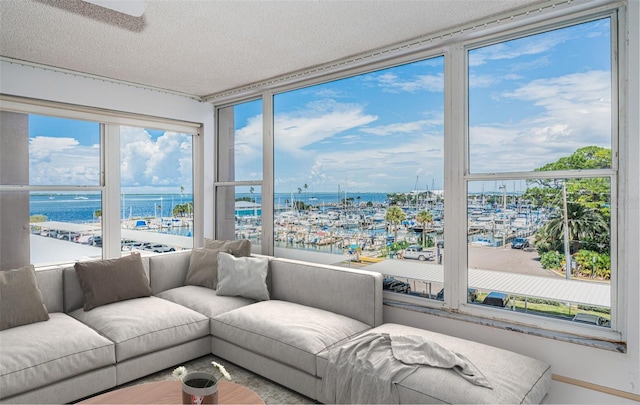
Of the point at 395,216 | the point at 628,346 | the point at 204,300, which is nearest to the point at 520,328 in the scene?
the point at 628,346

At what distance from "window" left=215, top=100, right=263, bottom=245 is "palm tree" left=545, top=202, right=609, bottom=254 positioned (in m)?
2.84

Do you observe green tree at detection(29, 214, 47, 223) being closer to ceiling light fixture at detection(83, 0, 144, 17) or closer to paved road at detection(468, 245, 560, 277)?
ceiling light fixture at detection(83, 0, 144, 17)

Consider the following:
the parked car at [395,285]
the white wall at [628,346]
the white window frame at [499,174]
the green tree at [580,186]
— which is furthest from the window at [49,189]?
the white wall at [628,346]

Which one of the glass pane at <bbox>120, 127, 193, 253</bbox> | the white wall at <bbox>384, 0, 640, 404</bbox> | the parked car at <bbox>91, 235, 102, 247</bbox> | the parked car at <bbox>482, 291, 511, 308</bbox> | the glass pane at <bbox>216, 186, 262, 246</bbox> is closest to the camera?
the white wall at <bbox>384, 0, 640, 404</bbox>

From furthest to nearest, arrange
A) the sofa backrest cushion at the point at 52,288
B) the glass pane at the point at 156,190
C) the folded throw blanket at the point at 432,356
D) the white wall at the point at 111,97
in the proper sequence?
1. the glass pane at the point at 156,190
2. the white wall at the point at 111,97
3. the sofa backrest cushion at the point at 52,288
4. the folded throw blanket at the point at 432,356

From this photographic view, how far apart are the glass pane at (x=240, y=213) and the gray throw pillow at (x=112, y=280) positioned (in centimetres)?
128

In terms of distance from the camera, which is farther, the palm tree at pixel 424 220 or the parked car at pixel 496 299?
the palm tree at pixel 424 220

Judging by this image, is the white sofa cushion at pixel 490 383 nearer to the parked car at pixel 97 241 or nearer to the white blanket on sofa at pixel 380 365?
the white blanket on sofa at pixel 380 365

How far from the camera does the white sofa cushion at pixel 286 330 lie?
254cm

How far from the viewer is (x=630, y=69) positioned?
2.16 meters

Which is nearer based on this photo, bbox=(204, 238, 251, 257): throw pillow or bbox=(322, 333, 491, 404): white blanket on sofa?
bbox=(322, 333, 491, 404): white blanket on sofa

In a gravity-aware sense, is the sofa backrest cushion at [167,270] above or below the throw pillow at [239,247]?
below

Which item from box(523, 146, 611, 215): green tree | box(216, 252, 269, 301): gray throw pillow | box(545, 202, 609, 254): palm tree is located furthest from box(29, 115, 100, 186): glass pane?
box(545, 202, 609, 254): palm tree

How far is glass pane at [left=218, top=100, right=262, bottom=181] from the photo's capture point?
14.6 feet
